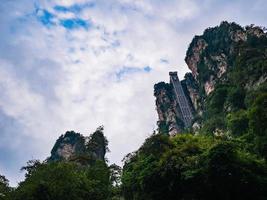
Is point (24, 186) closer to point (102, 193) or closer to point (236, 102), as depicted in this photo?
point (102, 193)

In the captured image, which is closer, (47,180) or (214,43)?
(47,180)

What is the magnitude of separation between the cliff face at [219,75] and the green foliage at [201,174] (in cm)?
2755

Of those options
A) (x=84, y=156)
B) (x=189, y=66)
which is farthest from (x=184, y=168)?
(x=189, y=66)

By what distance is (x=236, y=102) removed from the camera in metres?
58.7

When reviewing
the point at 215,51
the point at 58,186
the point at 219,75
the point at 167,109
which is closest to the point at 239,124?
the point at 58,186

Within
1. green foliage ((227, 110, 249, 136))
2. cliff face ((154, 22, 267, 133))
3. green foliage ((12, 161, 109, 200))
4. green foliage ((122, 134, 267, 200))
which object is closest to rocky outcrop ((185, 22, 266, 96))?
cliff face ((154, 22, 267, 133))

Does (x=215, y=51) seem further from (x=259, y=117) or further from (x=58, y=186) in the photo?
(x=58, y=186)

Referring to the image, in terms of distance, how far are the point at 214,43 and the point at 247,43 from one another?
17.9m

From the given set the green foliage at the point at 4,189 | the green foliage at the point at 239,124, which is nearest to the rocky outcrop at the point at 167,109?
the green foliage at the point at 239,124

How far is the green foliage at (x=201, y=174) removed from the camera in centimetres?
2525

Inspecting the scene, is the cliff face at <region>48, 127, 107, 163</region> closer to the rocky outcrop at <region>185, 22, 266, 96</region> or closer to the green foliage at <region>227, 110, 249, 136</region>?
the green foliage at <region>227, 110, 249, 136</region>

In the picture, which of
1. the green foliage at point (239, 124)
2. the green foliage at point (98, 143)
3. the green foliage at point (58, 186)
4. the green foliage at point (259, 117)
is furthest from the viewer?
the green foliage at point (98, 143)

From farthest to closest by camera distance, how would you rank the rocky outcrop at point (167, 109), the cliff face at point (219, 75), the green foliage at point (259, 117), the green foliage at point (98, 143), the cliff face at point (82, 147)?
the rocky outcrop at point (167, 109), the cliff face at point (219, 75), the green foliage at point (98, 143), the cliff face at point (82, 147), the green foliage at point (259, 117)

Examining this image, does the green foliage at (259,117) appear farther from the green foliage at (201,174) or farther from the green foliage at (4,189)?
the green foliage at (4,189)
